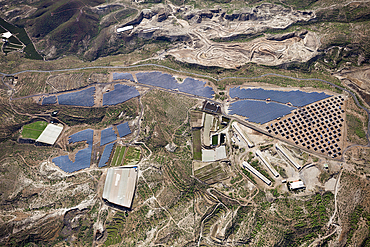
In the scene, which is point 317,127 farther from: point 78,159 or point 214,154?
point 78,159

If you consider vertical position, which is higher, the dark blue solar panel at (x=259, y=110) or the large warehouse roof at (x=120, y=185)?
the dark blue solar panel at (x=259, y=110)

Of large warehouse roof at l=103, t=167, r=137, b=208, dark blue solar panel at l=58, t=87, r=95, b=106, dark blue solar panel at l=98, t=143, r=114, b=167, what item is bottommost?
large warehouse roof at l=103, t=167, r=137, b=208

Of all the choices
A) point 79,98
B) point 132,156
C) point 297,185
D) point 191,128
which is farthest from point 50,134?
point 297,185

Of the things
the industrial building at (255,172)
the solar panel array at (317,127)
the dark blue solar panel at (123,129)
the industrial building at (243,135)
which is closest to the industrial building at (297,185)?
the industrial building at (255,172)

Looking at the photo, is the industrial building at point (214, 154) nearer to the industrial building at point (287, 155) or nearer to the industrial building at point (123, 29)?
the industrial building at point (287, 155)

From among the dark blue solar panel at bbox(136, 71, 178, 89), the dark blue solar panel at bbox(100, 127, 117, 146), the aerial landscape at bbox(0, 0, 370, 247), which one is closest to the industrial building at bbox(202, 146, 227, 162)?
the aerial landscape at bbox(0, 0, 370, 247)

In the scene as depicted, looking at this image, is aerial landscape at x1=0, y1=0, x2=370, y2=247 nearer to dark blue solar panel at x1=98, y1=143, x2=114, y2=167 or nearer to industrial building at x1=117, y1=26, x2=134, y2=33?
dark blue solar panel at x1=98, y1=143, x2=114, y2=167
